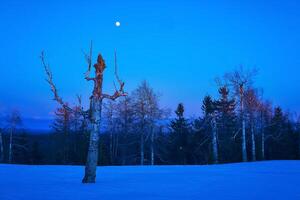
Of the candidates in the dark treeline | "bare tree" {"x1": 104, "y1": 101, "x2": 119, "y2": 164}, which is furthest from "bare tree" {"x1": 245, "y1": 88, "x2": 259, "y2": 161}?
"bare tree" {"x1": 104, "y1": 101, "x2": 119, "y2": 164}

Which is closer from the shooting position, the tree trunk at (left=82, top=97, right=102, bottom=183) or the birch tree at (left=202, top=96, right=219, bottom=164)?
the tree trunk at (left=82, top=97, right=102, bottom=183)

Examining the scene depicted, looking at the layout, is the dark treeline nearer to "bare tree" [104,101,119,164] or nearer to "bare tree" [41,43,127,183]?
"bare tree" [104,101,119,164]

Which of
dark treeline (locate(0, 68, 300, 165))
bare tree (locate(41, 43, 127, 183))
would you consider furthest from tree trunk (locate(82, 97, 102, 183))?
dark treeline (locate(0, 68, 300, 165))

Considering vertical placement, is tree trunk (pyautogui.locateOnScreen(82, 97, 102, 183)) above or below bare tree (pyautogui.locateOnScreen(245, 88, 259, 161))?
below

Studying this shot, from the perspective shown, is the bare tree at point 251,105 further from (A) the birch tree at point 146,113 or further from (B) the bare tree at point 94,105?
(B) the bare tree at point 94,105

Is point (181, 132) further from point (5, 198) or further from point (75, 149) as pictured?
point (5, 198)

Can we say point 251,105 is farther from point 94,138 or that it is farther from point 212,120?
point 94,138

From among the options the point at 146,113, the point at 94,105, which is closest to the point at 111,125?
the point at 146,113

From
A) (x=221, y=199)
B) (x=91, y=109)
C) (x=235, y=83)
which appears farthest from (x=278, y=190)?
(x=235, y=83)

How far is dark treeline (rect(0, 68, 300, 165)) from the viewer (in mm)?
34656

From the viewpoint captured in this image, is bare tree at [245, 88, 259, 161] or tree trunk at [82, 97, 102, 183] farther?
bare tree at [245, 88, 259, 161]

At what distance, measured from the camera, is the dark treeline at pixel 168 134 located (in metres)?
34.7

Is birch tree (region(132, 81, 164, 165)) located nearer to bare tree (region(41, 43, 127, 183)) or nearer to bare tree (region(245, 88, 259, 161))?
bare tree (region(245, 88, 259, 161))

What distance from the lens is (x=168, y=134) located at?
46.4 metres
